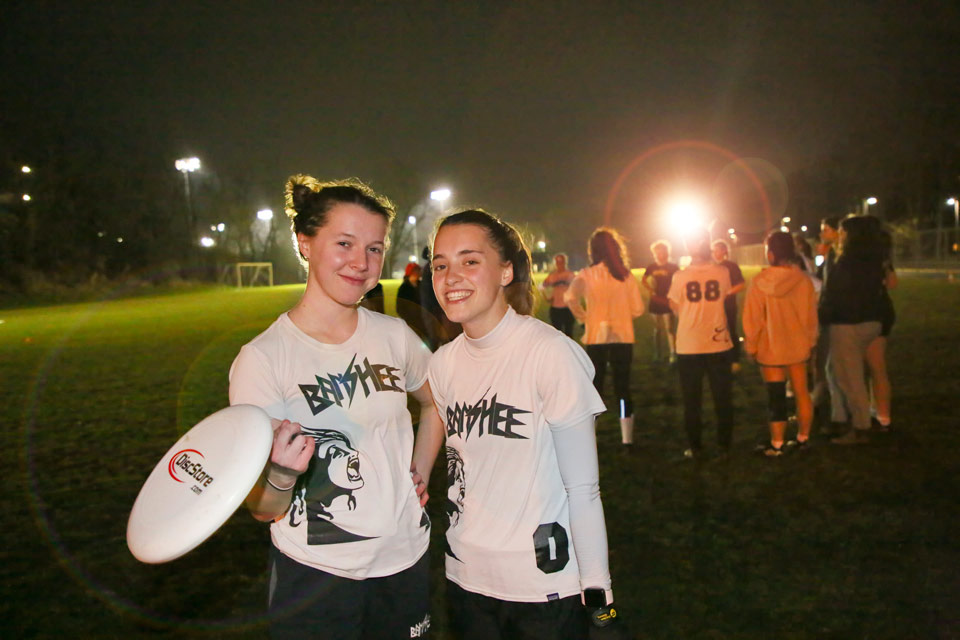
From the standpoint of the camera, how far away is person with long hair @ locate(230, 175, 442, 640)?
7.90ft

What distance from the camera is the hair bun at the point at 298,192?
8.83 ft

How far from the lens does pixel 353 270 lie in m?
2.63

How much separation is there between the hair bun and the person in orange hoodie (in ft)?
16.5

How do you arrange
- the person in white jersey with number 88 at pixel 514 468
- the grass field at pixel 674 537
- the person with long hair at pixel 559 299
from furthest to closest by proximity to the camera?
1. the person with long hair at pixel 559 299
2. the grass field at pixel 674 537
3. the person in white jersey with number 88 at pixel 514 468

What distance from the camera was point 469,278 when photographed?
2.47 meters

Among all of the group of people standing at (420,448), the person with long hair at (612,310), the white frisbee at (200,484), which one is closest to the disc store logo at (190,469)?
the white frisbee at (200,484)

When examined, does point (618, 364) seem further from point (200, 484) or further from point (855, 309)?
point (200, 484)

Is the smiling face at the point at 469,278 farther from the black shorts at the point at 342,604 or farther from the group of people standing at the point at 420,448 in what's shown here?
the black shorts at the point at 342,604

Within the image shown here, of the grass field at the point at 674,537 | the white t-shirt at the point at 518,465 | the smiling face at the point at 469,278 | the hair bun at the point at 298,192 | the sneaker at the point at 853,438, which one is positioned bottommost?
the grass field at the point at 674,537

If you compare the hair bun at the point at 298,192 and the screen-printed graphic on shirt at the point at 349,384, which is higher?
the hair bun at the point at 298,192

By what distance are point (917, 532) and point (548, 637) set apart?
384cm

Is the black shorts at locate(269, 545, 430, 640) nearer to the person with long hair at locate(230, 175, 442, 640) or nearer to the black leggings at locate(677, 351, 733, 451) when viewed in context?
the person with long hair at locate(230, 175, 442, 640)

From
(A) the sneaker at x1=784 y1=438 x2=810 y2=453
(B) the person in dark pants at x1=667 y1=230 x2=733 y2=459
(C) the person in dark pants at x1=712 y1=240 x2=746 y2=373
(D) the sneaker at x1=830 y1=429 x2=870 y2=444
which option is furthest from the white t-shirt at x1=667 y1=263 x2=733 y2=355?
(D) the sneaker at x1=830 y1=429 x2=870 y2=444

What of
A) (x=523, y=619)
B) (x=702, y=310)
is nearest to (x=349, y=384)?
(x=523, y=619)
